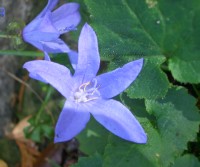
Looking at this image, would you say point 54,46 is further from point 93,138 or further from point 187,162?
point 187,162

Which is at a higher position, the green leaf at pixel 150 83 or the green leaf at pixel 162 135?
the green leaf at pixel 150 83

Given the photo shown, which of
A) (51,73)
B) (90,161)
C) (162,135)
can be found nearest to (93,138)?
(90,161)

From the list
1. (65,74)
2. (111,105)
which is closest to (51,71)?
(65,74)

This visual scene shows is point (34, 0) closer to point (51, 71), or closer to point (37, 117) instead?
point (37, 117)

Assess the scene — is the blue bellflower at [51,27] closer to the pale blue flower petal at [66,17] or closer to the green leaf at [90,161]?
the pale blue flower petal at [66,17]

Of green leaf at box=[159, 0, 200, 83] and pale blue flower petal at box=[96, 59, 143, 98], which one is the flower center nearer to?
pale blue flower petal at box=[96, 59, 143, 98]

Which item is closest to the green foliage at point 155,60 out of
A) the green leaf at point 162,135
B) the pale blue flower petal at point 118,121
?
the green leaf at point 162,135
